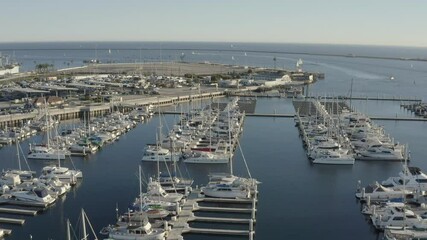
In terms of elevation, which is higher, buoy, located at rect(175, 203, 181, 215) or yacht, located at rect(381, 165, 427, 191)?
yacht, located at rect(381, 165, 427, 191)

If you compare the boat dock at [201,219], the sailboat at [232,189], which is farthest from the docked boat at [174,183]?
the sailboat at [232,189]

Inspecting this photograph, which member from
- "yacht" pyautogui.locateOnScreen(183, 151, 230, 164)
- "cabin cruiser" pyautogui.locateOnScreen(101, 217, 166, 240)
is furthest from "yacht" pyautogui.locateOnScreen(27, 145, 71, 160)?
"cabin cruiser" pyautogui.locateOnScreen(101, 217, 166, 240)

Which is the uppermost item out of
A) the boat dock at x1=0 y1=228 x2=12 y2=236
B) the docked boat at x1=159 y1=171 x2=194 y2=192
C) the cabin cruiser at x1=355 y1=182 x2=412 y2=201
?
the cabin cruiser at x1=355 y1=182 x2=412 y2=201

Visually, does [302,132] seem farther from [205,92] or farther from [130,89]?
[130,89]

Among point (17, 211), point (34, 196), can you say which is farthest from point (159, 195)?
point (17, 211)

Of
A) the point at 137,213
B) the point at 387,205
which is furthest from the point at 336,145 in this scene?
the point at 137,213

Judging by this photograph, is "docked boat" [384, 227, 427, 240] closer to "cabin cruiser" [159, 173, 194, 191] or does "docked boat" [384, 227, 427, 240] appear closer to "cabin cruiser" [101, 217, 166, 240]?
"cabin cruiser" [101, 217, 166, 240]
